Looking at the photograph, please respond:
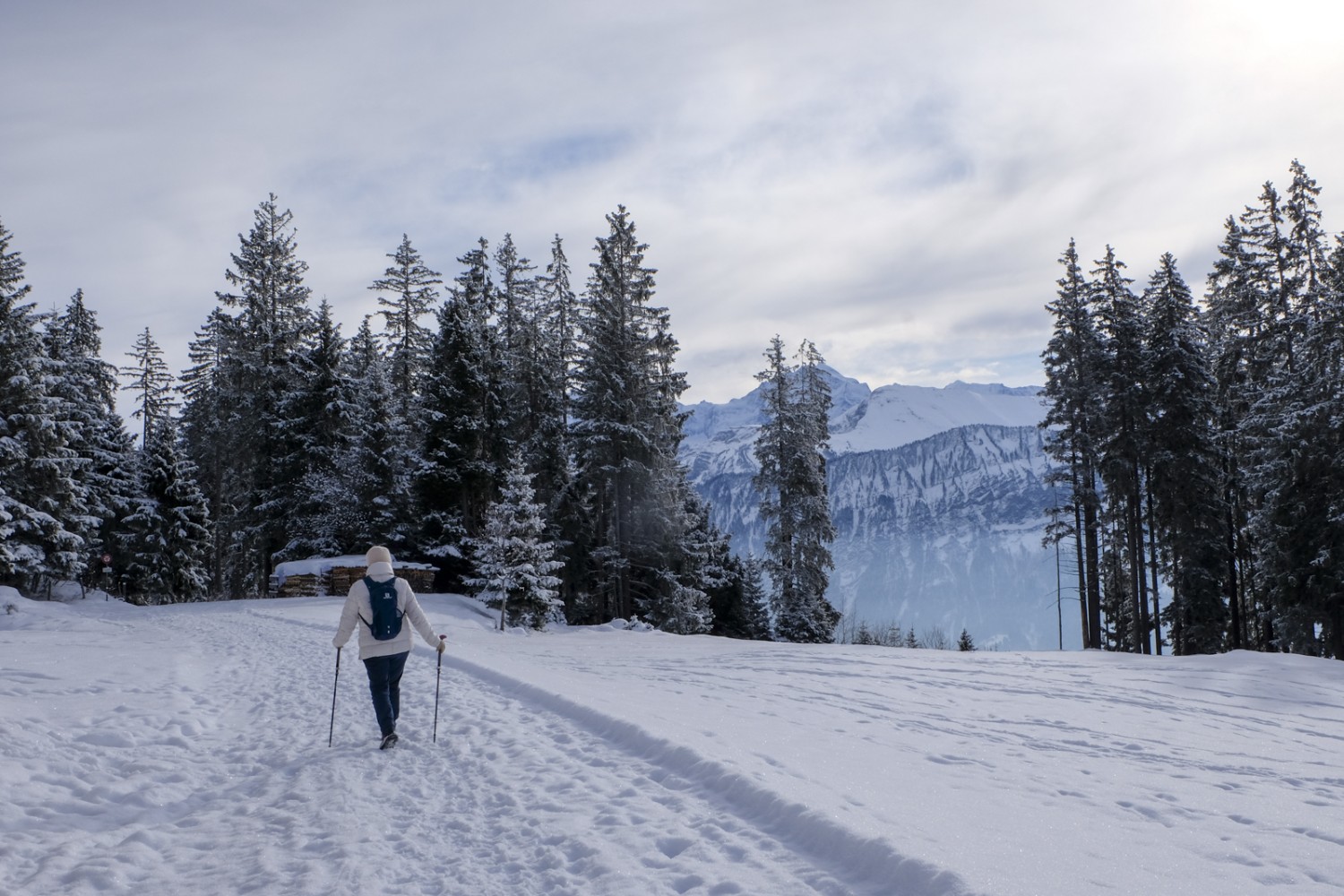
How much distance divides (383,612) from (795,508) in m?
30.4

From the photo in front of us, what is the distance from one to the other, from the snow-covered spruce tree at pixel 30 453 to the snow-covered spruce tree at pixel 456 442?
1331cm

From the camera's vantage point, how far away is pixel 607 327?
34531mm

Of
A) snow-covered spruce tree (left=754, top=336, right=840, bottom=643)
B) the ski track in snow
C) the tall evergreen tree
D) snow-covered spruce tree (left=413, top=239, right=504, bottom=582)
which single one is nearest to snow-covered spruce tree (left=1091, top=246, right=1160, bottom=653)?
the tall evergreen tree

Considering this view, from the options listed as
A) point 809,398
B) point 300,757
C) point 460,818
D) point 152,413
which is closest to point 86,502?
point 152,413

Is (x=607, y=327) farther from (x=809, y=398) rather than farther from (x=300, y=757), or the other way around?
(x=300, y=757)

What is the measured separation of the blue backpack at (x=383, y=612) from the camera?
8.25 m

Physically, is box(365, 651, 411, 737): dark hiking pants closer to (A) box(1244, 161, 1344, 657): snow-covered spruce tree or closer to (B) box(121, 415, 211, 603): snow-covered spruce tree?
(A) box(1244, 161, 1344, 657): snow-covered spruce tree

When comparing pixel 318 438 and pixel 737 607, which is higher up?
pixel 318 438

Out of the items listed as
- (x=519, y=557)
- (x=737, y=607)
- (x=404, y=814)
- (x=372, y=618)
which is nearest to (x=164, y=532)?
(x=519, y=557)

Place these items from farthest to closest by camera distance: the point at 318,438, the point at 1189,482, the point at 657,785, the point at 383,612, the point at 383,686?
1. the point at 318,438
2. the point at 1189,482
3. the point at 383,612
4. the point at 383,686
5. the point at 657,785

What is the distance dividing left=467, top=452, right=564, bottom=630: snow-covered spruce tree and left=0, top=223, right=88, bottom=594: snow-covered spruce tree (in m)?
16.4

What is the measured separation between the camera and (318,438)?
129ft

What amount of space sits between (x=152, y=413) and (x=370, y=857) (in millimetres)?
68982

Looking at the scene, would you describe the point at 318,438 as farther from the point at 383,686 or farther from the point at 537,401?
the point at 383,686
